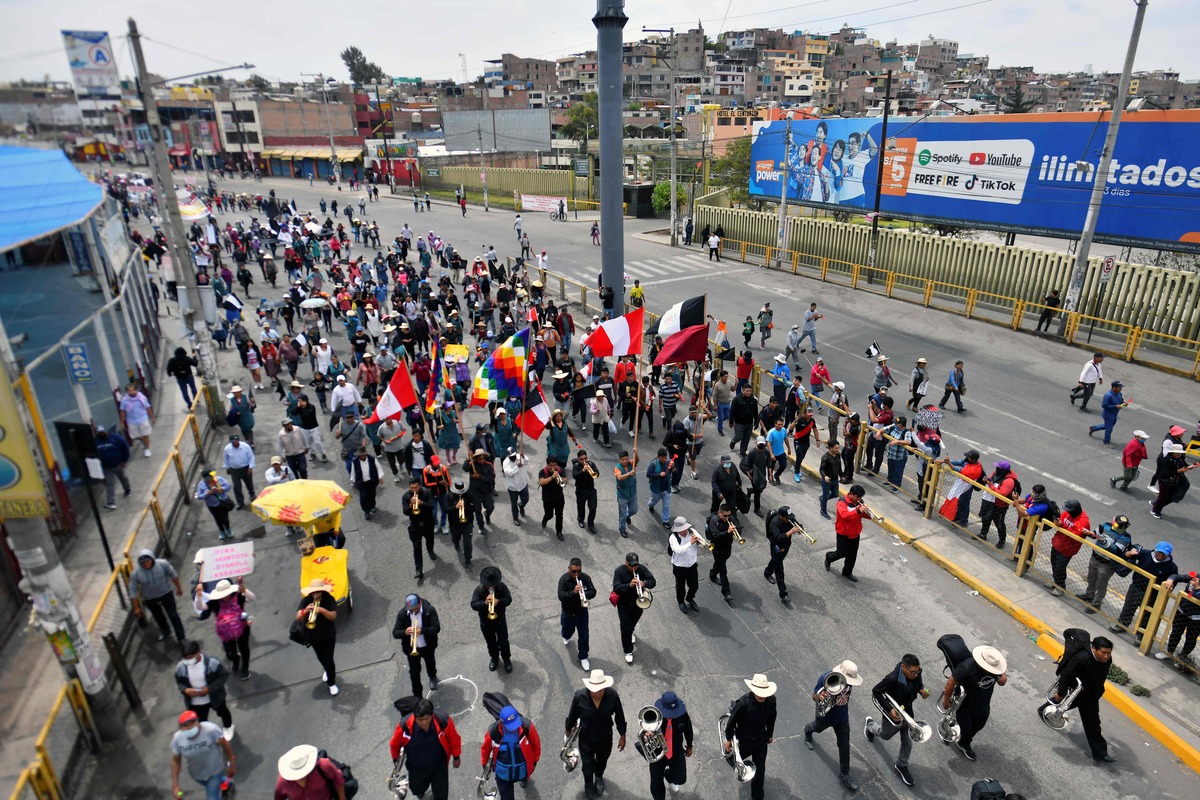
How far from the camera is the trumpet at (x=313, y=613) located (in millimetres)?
7961

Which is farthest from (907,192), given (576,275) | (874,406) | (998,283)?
(874,406)

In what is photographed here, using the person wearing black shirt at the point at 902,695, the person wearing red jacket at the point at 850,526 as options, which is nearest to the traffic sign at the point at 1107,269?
the person wearing red jacket at the point at 850,526

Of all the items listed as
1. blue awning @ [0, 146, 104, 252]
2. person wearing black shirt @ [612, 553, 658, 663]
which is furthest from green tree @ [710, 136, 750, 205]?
person wearing black shirt @ [612, 553, 658, 663]

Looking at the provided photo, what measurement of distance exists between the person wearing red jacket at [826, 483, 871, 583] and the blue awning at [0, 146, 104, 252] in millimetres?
10878

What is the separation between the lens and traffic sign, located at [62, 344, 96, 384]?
1320 centimetres

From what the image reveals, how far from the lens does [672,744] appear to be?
6398mm

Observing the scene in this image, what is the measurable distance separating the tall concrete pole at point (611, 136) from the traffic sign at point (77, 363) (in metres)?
12.3

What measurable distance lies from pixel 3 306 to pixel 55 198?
2.86m

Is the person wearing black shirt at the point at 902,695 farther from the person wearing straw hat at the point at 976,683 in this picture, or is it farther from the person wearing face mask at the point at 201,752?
the person wearing face mask at the point at 201,752

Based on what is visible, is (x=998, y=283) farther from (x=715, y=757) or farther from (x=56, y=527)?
(x=56, y=527)

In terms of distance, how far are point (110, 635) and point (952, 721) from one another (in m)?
9.69

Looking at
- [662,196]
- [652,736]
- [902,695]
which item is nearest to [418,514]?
[652,736]

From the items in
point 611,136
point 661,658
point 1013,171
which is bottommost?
point 661,658

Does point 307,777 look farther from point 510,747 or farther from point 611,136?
point 611,136
